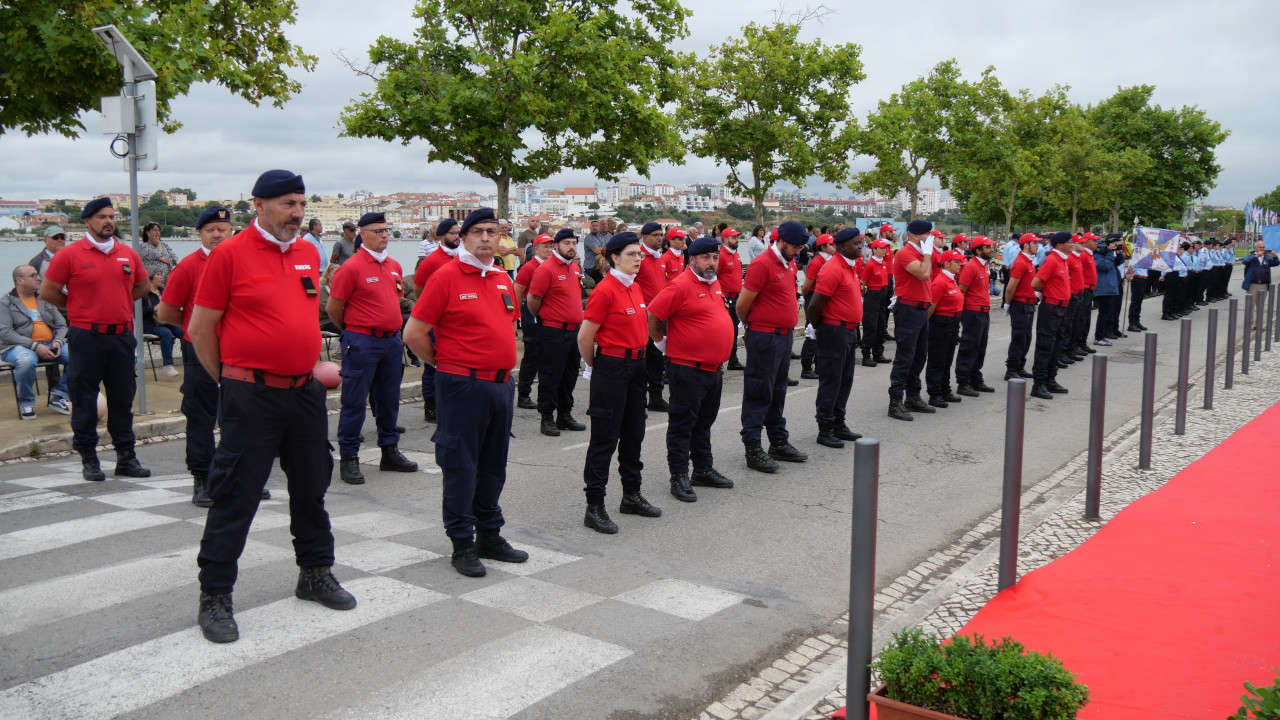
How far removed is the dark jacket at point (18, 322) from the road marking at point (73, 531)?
4876mm

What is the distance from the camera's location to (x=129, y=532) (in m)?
6.01

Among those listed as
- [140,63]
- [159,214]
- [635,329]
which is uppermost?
[140,63]

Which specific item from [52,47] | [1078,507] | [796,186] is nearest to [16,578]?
[52,47]

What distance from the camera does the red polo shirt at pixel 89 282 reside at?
734 cm

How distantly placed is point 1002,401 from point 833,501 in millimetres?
5846

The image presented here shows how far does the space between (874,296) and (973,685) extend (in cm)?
1154

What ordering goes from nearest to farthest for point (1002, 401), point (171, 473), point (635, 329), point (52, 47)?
point (635, 329) < point (171, 473) < point (52, 47) < point (1002, 401)

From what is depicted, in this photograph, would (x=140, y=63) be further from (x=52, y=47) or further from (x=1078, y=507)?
(x=1078, y=507)

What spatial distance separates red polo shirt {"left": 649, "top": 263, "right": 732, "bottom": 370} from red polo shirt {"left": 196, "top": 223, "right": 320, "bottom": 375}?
3.34m

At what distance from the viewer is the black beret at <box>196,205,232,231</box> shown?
707cm

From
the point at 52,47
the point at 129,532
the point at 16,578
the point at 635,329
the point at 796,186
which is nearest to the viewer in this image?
the point at 16,578

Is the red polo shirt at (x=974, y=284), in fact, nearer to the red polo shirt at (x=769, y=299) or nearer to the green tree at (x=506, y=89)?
the red polo shirt at (x=769, y=299)

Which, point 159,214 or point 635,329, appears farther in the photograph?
point 159,214

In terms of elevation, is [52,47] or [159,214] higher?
[52,47]
